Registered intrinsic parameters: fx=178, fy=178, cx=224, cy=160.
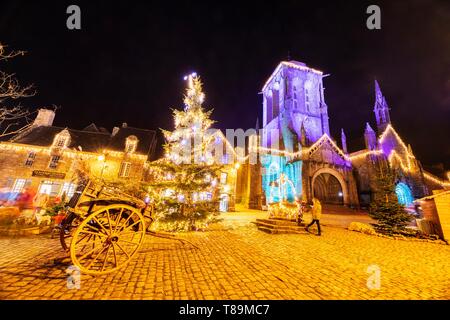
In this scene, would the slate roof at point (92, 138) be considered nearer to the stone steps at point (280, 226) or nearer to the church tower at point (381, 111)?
the stone steps at point (280, 226)

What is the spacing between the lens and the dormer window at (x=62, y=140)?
68.4 ft

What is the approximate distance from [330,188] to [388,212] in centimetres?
1777

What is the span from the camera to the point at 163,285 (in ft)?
10.6

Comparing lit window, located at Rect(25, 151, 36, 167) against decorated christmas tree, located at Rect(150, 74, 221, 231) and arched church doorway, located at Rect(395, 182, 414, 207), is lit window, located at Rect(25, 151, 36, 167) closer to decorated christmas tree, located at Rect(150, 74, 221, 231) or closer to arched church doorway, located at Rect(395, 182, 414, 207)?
decorated christmas tree, located at Rect(150, 74, 221, 231)

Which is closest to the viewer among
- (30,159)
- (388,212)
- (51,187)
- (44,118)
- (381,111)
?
(388,212)

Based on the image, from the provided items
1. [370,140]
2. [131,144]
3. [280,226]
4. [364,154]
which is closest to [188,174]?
[280,226]

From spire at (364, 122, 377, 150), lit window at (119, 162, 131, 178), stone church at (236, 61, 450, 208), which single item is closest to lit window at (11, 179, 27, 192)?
lit window at (119, 162, 131, 178)

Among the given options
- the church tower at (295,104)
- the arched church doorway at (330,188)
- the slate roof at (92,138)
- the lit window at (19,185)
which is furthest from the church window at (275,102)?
the lit window at (19,185)

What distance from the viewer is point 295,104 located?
114ft

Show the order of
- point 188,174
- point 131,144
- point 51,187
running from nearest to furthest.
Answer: point 188,174
point 51,187
point 131,144

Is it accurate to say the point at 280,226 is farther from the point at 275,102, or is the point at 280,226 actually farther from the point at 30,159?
the point at 275,102
